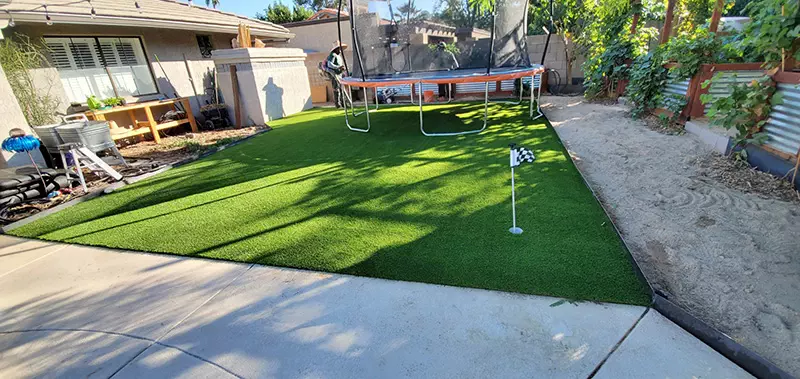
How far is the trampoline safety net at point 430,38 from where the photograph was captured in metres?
6.23

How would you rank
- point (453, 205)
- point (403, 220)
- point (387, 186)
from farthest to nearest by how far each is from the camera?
point (387, 186) < point (453, 205) < point (403, 220)

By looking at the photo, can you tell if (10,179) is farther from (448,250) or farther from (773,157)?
(773,157)

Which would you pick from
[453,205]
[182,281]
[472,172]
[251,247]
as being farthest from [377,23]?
[182,281]

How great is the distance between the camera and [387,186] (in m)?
3.66

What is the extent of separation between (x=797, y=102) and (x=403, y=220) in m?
3.59

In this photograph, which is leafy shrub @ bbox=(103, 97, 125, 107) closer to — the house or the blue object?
the house

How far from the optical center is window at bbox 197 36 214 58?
8672mm

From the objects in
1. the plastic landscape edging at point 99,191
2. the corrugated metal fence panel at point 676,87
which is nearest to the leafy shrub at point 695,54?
the corrugated metal fence panel at point 676,87

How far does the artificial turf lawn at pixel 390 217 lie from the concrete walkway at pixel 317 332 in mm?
178

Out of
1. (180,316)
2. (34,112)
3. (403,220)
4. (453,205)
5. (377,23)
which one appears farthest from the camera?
(377,23)

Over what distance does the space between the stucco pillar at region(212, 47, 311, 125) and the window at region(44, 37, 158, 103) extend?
1.49m

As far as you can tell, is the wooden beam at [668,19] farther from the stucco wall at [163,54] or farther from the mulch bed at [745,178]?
the stucco wall at [163,54]

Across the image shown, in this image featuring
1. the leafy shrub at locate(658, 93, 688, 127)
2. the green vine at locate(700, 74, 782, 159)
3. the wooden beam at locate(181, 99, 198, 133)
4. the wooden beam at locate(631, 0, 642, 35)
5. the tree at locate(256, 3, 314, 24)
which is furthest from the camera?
the tree at locate(256, 3, 314, 24)

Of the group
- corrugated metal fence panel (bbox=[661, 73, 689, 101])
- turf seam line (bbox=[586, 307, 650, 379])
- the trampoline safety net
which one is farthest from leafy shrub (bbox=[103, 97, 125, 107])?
corrugated metal fence panel (bbox=[661, 73, 689, 101])
